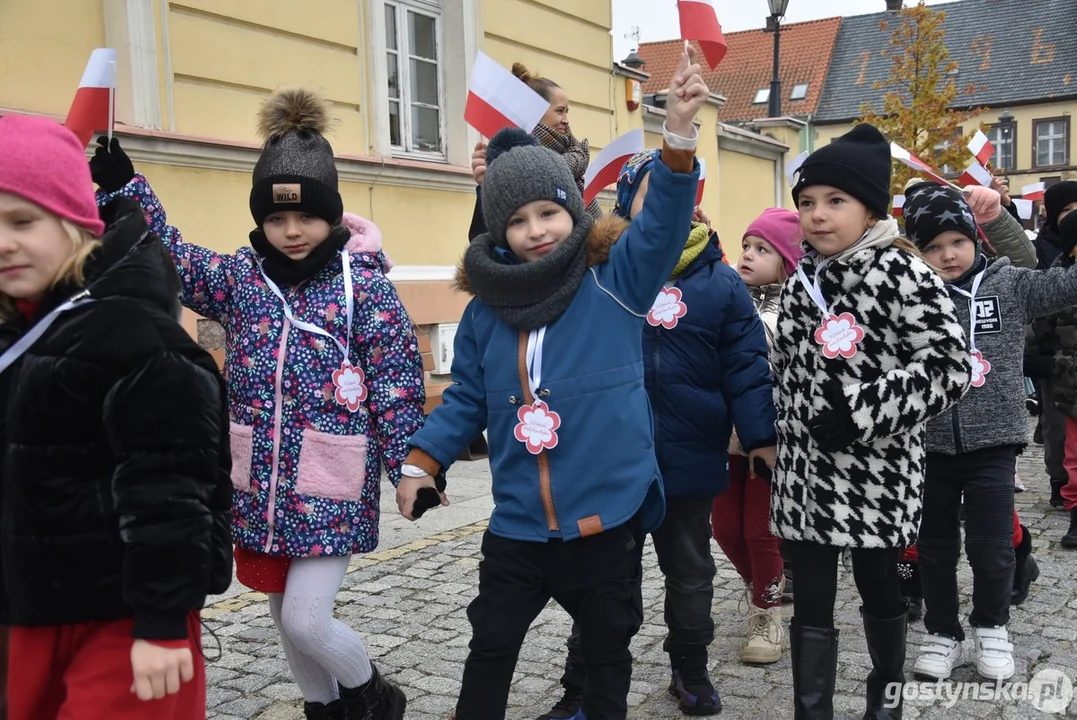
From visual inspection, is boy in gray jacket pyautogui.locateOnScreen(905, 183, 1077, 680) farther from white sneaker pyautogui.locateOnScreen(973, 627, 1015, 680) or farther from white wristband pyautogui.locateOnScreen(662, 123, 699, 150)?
white wristband pyautogui.locateOnScreen(662, 123, 699, 150)

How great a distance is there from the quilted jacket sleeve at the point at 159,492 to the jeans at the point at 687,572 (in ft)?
6.07

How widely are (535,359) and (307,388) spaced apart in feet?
2.22

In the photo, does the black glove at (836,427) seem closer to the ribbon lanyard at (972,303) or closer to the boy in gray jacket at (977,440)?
the boy in gray jacket at (977,440)

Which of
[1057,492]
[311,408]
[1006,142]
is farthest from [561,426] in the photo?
[1006,142]

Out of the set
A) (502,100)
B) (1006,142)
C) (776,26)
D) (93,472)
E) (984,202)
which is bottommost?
(93,472)

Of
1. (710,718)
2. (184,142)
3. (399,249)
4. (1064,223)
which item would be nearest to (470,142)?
(399,249)

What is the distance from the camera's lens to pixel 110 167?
3189 millimetres

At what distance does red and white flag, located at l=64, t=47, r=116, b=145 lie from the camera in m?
3.10

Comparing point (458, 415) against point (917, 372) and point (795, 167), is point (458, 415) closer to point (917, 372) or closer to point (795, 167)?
point (917, 372)

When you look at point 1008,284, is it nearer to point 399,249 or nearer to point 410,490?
point 410,490

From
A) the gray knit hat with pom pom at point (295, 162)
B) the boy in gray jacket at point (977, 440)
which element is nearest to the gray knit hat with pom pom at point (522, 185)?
the gray knit hat with pom pom at point (295, 162)

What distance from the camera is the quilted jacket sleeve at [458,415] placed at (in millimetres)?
3018

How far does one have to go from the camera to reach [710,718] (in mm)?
3564

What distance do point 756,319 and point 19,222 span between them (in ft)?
7.87
